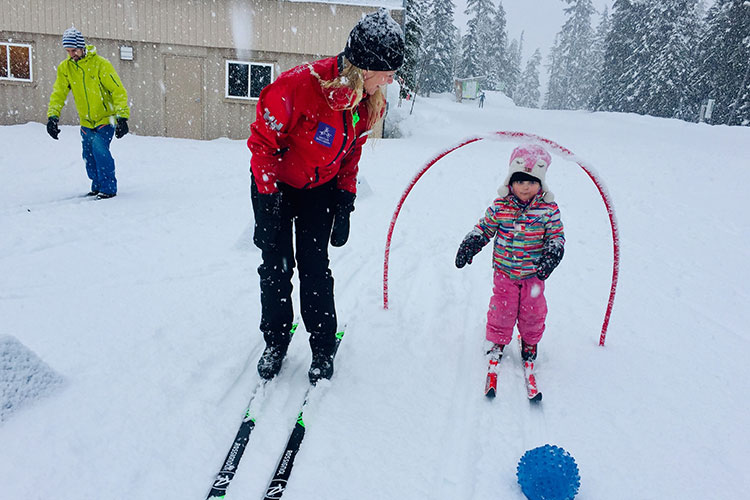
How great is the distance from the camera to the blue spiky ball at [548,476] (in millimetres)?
2240

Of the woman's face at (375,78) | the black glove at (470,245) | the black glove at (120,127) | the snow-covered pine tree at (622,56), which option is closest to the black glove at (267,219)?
the woman's face at (375,78)

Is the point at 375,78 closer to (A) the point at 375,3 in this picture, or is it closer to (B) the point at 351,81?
(B) the point at 351,81

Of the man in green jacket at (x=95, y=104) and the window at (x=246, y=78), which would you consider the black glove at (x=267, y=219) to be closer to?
the man in green jacket at (x=95, y=104)

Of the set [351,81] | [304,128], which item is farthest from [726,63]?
[304,128]

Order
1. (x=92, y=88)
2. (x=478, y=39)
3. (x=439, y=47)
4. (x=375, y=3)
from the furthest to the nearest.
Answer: (x=478, y=39), (x=439, y=47), (x=375, y=3), (x=92, y=88)

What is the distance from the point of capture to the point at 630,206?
8672mm

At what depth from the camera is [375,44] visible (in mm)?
2338

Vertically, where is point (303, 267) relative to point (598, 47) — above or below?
below

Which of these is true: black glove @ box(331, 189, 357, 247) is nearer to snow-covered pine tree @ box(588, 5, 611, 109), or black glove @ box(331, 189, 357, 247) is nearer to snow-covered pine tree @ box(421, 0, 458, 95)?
snow-covered pine tree @ box(421, 0, 458, 95)

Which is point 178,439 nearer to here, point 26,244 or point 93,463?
point 93,463

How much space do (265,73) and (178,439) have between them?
1356 cm

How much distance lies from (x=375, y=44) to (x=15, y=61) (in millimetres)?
15926

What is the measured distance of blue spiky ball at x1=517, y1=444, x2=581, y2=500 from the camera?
2.24 meters

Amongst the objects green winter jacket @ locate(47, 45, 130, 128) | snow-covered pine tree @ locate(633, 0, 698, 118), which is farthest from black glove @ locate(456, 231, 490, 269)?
snow-covered pine tree @ locate(633, 0, 698, 118)
